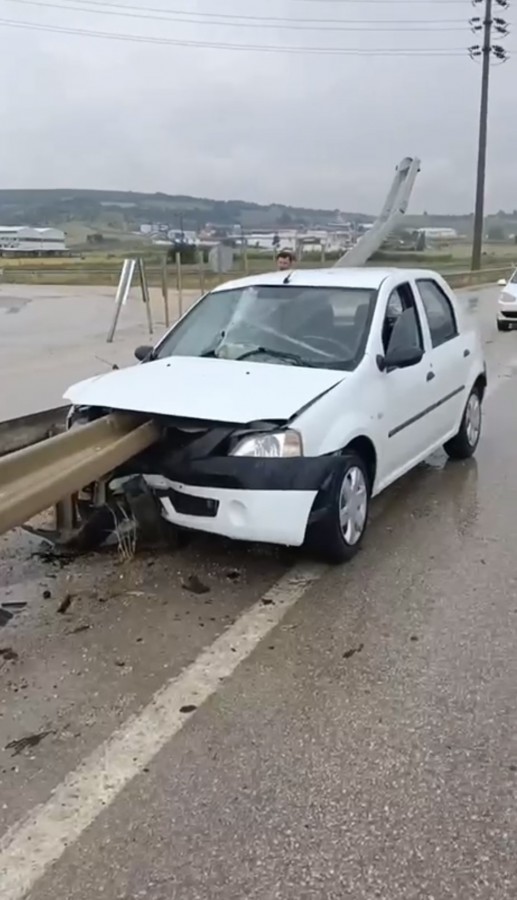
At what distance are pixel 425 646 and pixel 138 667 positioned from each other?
1.34m

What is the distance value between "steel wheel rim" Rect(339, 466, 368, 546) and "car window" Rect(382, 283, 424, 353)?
1035 mm

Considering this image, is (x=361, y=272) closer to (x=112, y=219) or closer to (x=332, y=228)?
(x=332, y=228)

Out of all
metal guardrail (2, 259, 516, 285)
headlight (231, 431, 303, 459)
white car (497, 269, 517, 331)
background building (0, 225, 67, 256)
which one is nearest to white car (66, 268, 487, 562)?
headlight (231, 431, 303, 459)

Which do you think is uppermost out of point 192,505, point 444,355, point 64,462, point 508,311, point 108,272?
point 444,355

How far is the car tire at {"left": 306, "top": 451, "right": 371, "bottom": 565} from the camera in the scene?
498 centimetres

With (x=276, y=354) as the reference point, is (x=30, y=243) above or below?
below

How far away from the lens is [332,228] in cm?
3212

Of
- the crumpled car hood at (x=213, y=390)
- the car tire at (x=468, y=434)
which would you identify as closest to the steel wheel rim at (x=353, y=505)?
the crumpled car hood at (x=213, y=390)

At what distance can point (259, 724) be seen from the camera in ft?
11.7

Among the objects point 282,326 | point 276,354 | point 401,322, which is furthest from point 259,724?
point 401,322

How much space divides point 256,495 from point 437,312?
10.2 feet

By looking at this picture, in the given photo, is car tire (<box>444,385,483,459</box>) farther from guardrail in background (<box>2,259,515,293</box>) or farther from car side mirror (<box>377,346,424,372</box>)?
guardrail in background (<box>2,259,515,293</box>)

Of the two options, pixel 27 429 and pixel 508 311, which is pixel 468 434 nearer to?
pixel 27 429

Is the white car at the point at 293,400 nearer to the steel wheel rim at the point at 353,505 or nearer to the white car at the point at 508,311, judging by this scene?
the steel wheel rim at the point at 353,505
